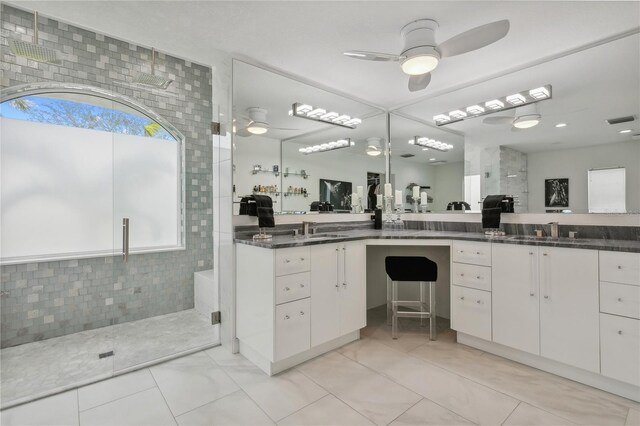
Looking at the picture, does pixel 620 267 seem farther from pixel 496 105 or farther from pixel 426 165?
pixel 426 165

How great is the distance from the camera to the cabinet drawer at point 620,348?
5.44 feet

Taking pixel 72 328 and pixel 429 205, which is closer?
pixel 72 328

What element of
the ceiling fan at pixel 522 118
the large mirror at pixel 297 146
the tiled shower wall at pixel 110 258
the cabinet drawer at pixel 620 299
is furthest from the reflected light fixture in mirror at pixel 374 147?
the cabinet drawer at pixel 620 299

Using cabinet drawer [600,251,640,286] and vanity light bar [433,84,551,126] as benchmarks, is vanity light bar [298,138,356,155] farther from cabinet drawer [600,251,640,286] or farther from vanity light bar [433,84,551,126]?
cabinet drawer [600,251,640,286]

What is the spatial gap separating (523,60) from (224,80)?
264cm

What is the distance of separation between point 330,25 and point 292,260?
1755mm

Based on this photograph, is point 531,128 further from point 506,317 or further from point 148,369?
point 148,369

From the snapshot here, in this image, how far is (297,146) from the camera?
302cm

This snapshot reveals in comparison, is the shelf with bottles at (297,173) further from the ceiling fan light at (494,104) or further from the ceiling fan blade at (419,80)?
the ceiling fan light at (494,104)

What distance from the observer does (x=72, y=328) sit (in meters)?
2.69

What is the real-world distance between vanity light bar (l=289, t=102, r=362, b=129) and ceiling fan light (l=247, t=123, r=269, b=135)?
1.34 ft

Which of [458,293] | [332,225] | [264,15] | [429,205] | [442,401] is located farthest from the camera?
[429,205]

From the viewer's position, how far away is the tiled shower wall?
2420mm

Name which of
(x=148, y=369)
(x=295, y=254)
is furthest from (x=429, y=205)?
(x=148, y=369)
